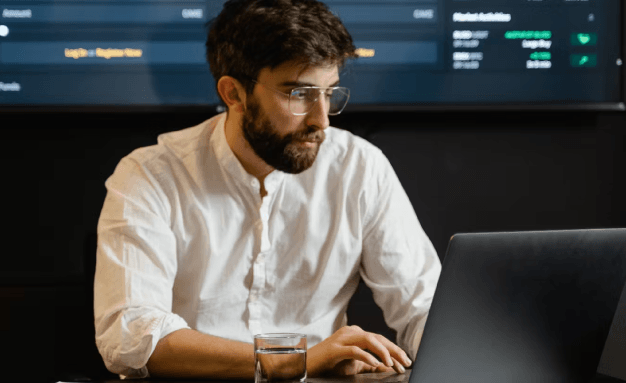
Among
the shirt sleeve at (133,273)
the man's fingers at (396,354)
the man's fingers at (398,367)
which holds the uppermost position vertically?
the shirt sleeve at (133,273)

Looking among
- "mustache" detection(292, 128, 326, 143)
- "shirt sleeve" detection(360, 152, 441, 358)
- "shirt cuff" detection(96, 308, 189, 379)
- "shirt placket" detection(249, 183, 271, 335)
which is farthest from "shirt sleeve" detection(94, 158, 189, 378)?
"shirt sleeve" detection(360, 152, 441, 358)

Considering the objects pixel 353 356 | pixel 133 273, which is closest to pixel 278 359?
pixel 353 356

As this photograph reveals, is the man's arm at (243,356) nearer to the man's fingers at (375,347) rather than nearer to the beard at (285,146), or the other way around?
the man's fingers at (375,347)

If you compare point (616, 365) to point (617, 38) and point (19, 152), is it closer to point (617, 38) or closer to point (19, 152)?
point (617, 38)

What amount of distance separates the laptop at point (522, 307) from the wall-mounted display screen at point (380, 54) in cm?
125

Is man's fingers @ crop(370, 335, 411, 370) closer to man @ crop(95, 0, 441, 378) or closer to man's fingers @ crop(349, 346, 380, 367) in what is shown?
→ man's fingers @ crop(349, 346, 380, 367)

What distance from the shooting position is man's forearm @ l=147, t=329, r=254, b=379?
1106 mm

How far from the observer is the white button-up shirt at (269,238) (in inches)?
55.5

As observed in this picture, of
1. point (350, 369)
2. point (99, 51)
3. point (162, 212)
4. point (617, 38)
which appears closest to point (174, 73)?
point (99, 51)

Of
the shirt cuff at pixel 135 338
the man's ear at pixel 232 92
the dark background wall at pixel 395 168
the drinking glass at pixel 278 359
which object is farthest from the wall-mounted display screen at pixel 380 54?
the drinking glass at pixel 278 359

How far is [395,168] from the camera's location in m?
2.05

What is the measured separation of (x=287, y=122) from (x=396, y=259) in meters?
0.40

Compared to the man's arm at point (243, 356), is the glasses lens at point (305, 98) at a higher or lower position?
higher

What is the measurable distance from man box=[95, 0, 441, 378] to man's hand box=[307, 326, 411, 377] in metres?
0.30
